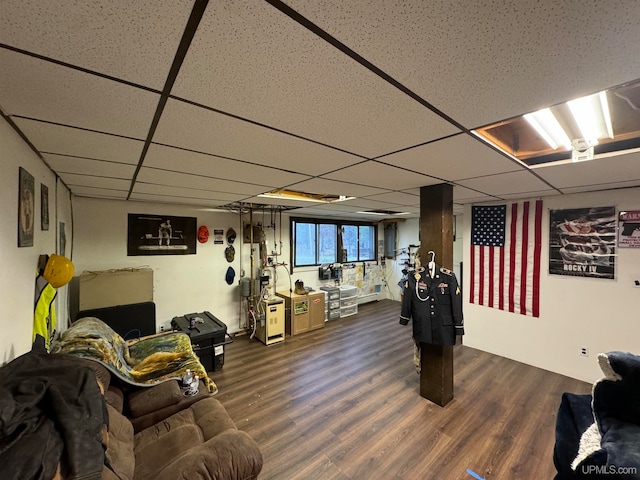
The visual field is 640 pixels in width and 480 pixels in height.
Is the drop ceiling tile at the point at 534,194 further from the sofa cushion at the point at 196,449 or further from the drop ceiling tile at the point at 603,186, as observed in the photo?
the sofa cushion at the point at 196,449

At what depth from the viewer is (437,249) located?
2508mm

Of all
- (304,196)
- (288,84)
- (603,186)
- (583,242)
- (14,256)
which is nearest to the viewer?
(288,84)

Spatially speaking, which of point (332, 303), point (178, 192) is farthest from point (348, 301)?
point (178, 192)

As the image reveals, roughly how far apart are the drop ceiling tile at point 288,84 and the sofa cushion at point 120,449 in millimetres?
1586

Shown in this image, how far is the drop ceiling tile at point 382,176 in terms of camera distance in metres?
1.83

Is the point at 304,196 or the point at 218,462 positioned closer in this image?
the point at 218,462

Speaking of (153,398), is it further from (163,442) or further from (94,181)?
(94,181)

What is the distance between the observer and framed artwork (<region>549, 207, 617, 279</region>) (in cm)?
281

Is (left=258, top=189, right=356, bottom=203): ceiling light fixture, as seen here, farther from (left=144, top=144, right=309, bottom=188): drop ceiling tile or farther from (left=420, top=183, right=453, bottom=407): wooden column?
(left=420, top=183, right=453, bottom=407): wooden column

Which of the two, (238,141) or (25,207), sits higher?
(238,141)

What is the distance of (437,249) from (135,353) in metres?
3.21

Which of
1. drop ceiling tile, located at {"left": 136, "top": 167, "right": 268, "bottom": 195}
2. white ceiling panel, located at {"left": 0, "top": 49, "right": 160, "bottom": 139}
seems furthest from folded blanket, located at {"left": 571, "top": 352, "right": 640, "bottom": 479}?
drop ceiling tile, located at {"left": 136, "top": 167, "right": 268, "bottom": 195}

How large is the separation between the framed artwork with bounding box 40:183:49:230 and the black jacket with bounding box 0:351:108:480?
1.01 meters

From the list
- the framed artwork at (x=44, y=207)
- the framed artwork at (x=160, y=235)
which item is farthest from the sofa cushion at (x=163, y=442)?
the framed artwork at (x=160, y=235)
